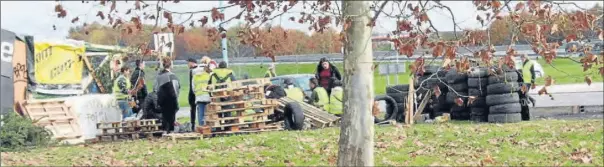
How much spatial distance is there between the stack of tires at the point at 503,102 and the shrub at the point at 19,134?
24.4 feet

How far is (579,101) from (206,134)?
9422 mm

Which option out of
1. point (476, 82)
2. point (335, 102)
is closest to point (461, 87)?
point (476, 82)

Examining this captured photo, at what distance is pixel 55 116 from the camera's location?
1439 centimetres

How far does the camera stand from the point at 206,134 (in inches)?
551

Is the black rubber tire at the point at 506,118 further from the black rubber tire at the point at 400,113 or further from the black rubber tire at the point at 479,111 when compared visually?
the black rubber tire at the point at 400,113

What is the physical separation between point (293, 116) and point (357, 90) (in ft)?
26.1

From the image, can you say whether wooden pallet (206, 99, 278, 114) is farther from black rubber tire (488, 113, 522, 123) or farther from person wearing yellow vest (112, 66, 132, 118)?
black rubber tire (488, 113, 522, 123)

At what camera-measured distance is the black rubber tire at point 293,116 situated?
47.5ft

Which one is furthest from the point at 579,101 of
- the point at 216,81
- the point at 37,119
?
the point at 37,119

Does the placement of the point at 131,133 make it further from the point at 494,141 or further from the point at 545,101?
the point at 545,101

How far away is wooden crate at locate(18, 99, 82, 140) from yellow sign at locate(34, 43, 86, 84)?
162 centimetres

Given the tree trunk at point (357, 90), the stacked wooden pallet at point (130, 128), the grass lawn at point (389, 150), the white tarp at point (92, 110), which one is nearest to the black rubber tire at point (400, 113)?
the grass lawn at point (389, 150)

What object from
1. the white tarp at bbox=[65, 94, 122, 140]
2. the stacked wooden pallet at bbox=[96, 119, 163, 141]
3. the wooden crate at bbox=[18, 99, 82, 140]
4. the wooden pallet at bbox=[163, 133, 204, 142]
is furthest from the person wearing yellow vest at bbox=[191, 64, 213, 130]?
the wooden crate at bbox=[18, 99, 82, 140]

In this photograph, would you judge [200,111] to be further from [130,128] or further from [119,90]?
[119,90]
